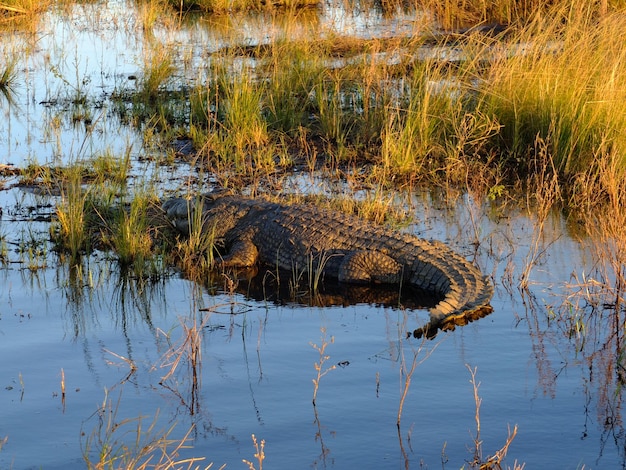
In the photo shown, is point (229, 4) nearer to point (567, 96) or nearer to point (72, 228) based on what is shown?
point (567, 96)

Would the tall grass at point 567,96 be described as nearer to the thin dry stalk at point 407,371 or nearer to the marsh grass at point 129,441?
the thin dry stalk at point 407,371

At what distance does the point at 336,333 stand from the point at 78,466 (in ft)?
6.40

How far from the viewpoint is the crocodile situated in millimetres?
5793

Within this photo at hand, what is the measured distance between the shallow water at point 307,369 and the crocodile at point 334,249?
21 centimetres

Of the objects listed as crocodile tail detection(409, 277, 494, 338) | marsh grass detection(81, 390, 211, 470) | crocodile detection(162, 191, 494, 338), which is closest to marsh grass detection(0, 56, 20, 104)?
crocodile detection(162, 191, 494, 338)

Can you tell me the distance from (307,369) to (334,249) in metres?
1.78

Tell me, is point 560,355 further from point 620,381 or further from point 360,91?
point 360,91

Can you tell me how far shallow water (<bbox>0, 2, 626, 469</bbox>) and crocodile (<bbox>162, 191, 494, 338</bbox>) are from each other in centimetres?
21

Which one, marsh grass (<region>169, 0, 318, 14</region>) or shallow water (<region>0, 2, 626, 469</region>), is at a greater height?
marsh grass (<region>169, 0, 318, 14</region>)

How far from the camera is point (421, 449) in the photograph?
414 centimetres

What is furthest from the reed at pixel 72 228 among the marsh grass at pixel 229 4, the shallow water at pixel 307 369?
the marsh grass at pixel 229 4

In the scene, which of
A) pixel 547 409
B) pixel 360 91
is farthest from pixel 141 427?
pixel 360 91

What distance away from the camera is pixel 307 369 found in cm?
500

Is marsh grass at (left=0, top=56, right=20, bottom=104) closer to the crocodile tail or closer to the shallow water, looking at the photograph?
the shallow water
